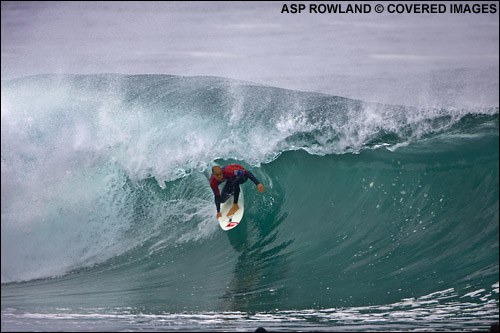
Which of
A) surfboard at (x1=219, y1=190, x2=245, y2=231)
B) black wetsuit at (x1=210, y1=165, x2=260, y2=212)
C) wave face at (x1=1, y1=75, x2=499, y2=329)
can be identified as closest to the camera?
wave face at (x1=1, y1=75, x2=499, y2=329)

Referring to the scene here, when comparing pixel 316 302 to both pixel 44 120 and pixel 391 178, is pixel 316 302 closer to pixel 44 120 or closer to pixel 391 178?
pixel 391 178

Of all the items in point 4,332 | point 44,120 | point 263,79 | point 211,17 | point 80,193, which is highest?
point 211,17

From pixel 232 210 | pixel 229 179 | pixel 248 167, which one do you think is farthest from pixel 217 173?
pixel 248 167

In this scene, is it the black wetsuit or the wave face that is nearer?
the wave face

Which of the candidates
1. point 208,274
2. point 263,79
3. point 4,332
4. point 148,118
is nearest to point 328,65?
point 263,79

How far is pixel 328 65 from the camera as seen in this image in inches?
361

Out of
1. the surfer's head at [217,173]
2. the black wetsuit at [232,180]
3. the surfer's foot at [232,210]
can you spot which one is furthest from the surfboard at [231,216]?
the surfer's head at [217,173]

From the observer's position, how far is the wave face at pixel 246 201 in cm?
627

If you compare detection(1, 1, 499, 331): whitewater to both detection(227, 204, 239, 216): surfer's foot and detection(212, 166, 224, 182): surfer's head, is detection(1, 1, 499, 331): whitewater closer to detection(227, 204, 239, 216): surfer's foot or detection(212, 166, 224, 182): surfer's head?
detection(227, 204, 239, 216): surfer's foot

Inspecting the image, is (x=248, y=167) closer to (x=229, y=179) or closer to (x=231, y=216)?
(x=231, y=216)

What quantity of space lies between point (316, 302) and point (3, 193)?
4.69 metres

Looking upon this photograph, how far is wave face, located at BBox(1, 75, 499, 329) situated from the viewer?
627 cm

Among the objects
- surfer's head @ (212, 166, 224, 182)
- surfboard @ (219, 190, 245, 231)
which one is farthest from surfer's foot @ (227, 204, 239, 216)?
surfer's head @ (212, 166, 224, 182)

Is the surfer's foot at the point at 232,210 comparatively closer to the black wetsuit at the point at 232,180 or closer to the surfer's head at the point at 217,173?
the black wetsuit at the point at 232,180
